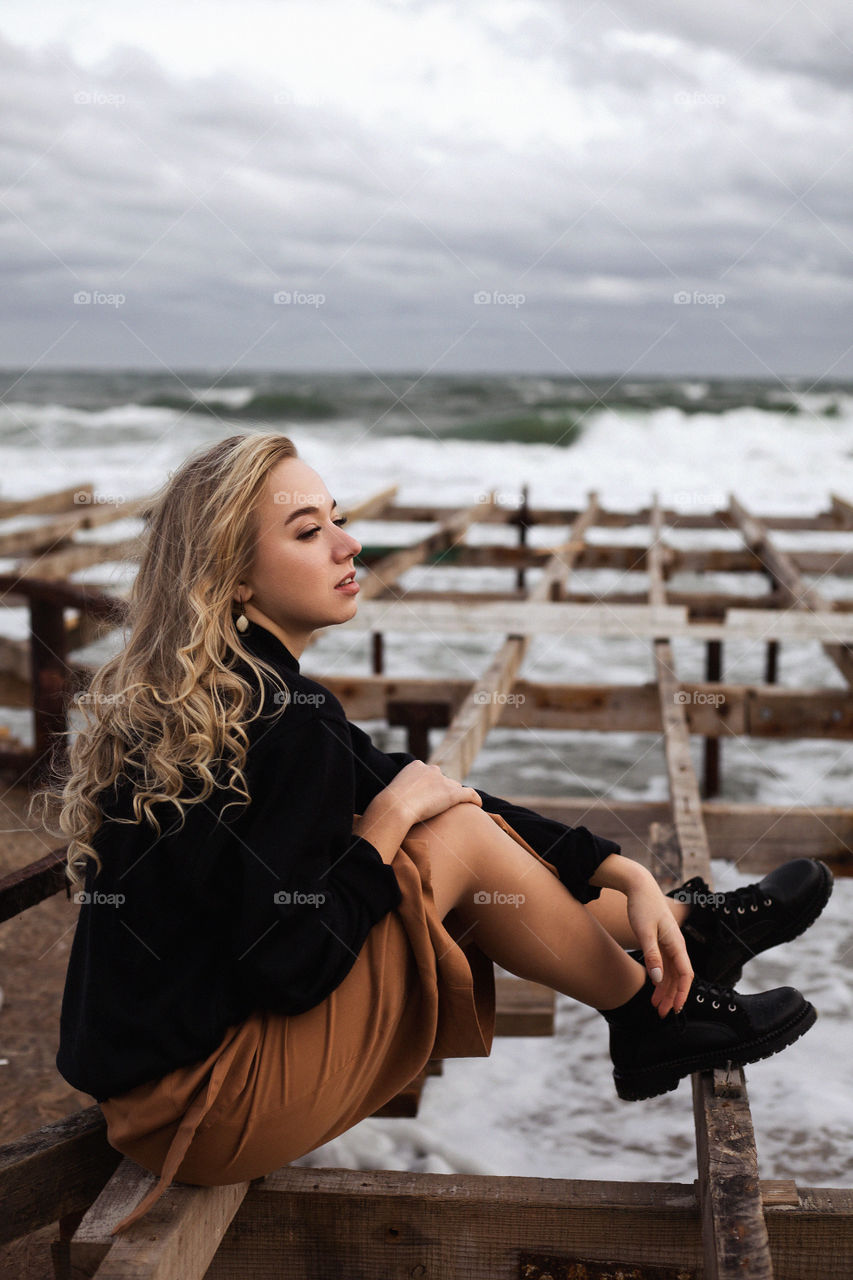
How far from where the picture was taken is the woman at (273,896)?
58.3 inches

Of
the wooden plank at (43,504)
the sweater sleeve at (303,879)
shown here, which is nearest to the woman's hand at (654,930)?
the sweater sleeve at (303,879)

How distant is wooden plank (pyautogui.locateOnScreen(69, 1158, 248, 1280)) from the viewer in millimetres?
1332

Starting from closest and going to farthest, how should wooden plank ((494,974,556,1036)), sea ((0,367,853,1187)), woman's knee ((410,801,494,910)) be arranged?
1. woman's knee ((410,801,494,910))
2. wooden plank ((494,974,556,1036))
3. sea ((0,367,853,1187))

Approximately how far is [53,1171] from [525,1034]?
1512 mm

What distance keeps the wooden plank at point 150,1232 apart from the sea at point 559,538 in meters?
1.08

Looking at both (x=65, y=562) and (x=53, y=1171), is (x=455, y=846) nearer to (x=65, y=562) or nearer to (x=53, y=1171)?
(x=53, y=1171)

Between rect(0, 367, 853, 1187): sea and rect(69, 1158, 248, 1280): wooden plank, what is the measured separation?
1078mm

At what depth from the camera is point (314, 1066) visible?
4.97 feet

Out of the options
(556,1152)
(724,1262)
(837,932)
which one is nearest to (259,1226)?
(724,1262)

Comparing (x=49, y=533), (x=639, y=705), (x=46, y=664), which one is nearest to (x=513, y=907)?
(x=639, y=705)

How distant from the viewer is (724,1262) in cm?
136

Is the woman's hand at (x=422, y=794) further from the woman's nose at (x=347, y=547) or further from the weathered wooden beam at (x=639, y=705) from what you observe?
the weathered wooden beam at (x=639, y=705)

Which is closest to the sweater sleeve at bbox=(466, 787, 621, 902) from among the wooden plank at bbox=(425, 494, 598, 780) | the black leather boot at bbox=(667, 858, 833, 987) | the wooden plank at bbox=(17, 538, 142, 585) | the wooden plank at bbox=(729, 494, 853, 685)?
the black leather boot at bbox=(667, 858, 833, 987)

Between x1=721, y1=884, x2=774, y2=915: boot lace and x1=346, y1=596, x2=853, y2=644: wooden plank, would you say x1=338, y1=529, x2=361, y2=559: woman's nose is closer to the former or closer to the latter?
x1=721, y1=884, x2=774, y2=915: boot lace
